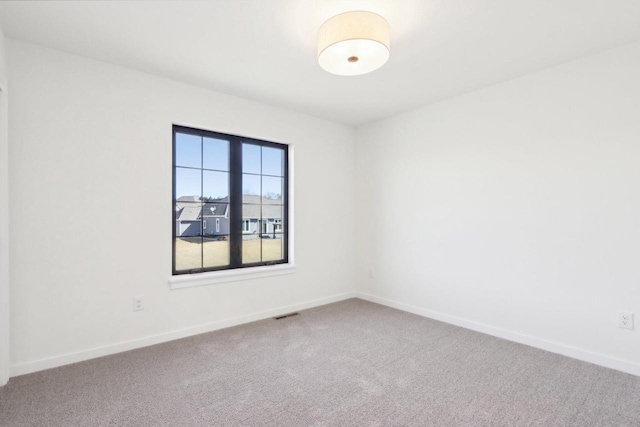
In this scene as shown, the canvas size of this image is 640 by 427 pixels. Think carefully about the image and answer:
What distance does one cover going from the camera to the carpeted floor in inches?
74.4

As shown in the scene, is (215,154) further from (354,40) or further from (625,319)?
(625,319)

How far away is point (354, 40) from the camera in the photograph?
1.96m

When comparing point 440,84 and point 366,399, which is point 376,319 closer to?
point 366,399

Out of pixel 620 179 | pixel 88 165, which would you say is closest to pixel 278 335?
pixel 88 165

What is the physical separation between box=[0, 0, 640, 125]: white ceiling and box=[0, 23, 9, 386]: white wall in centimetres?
49

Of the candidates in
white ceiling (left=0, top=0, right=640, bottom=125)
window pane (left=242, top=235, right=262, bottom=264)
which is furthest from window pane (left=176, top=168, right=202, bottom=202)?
white ceiling (left=0, top=0, right=640, bottom=125)

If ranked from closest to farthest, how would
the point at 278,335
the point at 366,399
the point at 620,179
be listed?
the point at 366,399 → the point at 620,179 → the point at 278,335

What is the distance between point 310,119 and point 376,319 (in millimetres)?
2574

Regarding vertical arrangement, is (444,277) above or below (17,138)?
below

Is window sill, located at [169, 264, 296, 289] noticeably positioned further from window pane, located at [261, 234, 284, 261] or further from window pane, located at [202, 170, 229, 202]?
window pane, located at [202, 170, 229, 202]

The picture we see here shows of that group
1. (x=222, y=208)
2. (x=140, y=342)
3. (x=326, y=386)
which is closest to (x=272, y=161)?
(x=222, y=208)

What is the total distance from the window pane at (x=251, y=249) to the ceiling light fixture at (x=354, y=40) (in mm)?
2172

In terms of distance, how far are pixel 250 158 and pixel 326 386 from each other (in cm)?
254

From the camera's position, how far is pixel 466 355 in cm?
271
